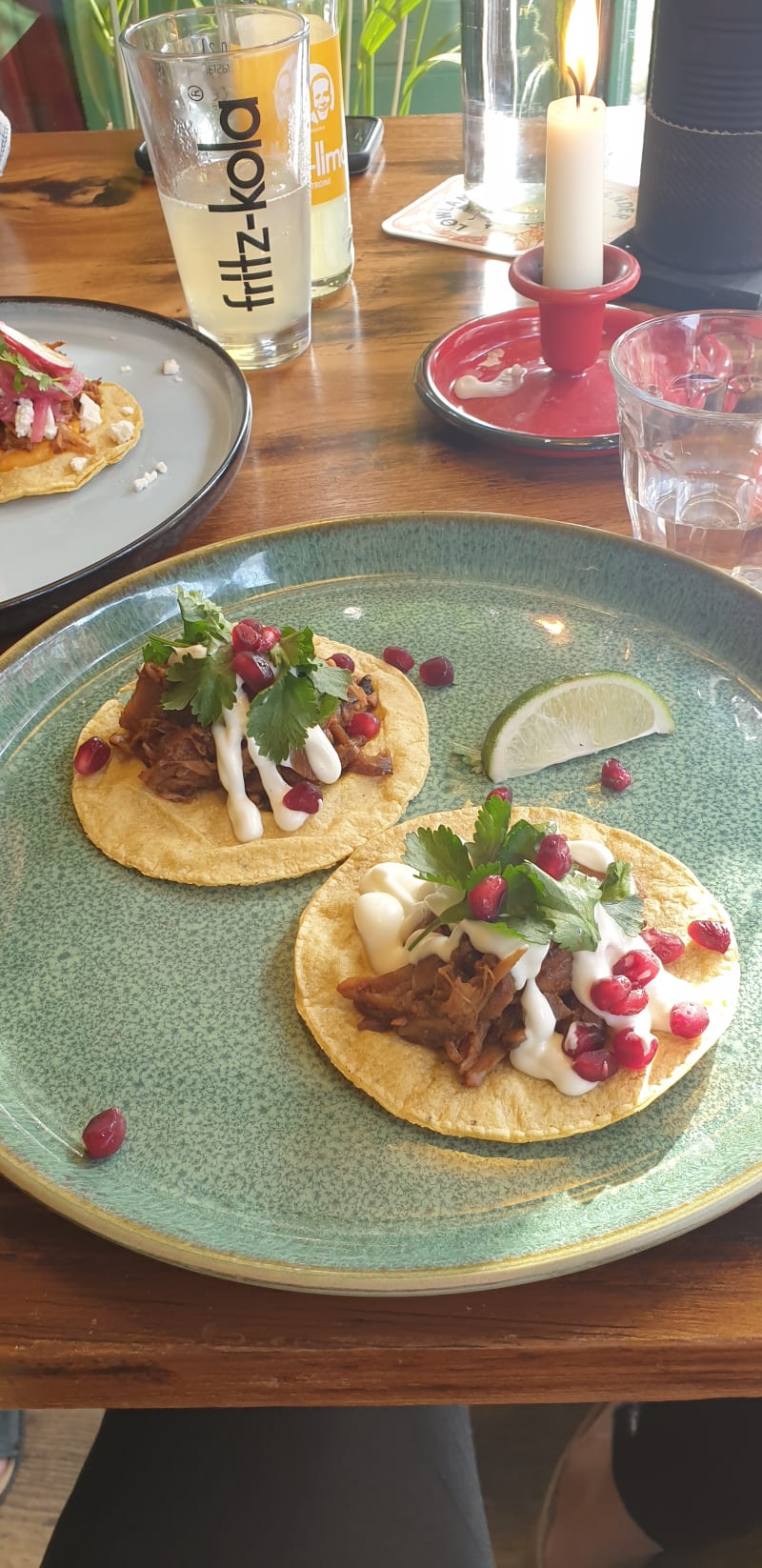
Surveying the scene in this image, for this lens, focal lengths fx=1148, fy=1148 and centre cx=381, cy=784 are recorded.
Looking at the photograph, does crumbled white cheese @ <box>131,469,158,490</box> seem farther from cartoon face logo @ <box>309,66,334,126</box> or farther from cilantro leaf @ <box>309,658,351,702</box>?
cartoon face logo @ <box>309,66,334,126</box>

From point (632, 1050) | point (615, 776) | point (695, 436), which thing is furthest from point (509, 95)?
point (632, 1050)

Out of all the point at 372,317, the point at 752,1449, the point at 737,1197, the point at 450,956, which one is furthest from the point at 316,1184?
the point at 372,317

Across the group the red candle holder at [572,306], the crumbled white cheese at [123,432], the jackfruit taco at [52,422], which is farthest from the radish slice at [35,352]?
the red candle holder at [572,306]

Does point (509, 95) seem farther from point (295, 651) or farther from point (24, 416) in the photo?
point (295, 651)

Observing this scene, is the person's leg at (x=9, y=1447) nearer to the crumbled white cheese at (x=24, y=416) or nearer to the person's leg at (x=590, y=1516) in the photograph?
the person's leg at (x=590, y=1516)

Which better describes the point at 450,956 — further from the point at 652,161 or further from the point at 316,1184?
the point at 652,161

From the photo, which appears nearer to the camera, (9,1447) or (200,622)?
(200,622)

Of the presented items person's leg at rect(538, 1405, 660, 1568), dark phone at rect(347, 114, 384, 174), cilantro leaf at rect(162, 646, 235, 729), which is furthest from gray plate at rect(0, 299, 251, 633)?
person's leg at rect(538, 1405, 660, 1568)
